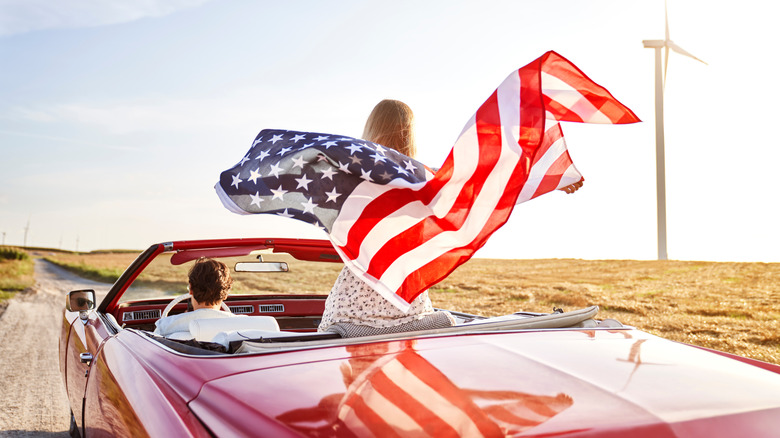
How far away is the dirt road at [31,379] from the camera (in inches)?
182

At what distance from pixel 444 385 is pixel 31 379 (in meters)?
6.16

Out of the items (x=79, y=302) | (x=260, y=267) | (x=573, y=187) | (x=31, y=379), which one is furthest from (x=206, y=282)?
(x=31, y=379)

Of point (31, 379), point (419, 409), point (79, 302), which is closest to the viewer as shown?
point (419, 409)

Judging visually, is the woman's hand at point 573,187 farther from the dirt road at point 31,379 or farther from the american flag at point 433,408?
the dirt road at point 31,379

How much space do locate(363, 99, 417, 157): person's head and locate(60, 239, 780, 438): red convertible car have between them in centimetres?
89

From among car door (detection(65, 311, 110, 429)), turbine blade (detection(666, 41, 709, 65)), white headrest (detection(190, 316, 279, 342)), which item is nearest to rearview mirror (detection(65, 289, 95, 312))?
car door (detection(65, 311, 110, 429))

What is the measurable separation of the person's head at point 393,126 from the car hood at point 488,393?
1.08m

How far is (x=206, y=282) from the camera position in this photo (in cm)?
357

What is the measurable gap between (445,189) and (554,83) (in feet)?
2.17

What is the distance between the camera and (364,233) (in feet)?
8.65

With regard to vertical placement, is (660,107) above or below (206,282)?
above

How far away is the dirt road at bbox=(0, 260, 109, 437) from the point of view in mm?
4627

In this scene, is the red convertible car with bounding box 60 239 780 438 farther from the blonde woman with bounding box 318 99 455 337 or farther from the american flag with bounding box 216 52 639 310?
the american flag with bounding box 216 52 639 310

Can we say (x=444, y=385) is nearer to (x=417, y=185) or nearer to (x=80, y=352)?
(x=417, y=185)
